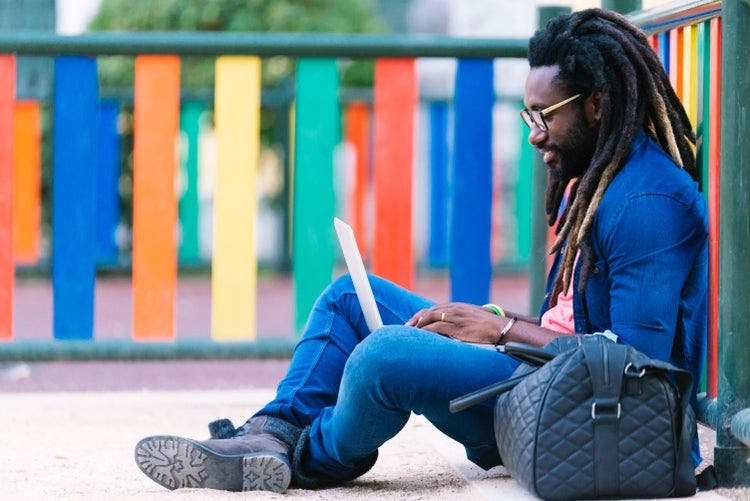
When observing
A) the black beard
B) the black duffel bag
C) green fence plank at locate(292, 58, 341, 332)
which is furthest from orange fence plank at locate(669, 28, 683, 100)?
green fence plank at locate(292, 58, 341, 332)

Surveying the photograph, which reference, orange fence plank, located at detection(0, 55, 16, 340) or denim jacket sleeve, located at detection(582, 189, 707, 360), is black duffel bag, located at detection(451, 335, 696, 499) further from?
orange fence plank, located at detection(0, 55, 16, 340)

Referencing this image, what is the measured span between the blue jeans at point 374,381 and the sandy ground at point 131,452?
4.3 inches

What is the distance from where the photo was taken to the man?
108 inches

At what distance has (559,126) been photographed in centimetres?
293

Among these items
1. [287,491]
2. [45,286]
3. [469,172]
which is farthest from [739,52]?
[45,286]

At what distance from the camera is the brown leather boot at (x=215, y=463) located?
9.53 feet

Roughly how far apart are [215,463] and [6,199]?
1.95m

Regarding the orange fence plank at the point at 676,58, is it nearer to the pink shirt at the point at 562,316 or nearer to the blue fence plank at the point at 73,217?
the pink shirt at the point at 562,316

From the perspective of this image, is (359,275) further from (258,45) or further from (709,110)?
(258,45)

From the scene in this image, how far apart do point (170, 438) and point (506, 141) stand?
7.56 meters

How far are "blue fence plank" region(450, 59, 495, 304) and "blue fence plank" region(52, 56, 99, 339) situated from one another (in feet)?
3.80

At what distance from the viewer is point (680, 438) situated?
2648 millimetres

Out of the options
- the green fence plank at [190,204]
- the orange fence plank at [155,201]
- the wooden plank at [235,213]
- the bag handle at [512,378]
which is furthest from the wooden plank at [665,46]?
the green fence plank at [190,204]

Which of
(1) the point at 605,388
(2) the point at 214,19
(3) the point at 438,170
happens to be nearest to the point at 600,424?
(1) the point at 605,388
